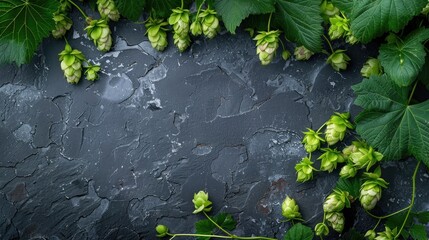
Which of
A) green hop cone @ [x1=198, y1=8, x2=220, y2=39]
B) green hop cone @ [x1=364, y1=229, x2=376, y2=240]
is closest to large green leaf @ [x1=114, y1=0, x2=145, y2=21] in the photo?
green hop cone @ [x1=198, y1=8, x2=220, y2=39]

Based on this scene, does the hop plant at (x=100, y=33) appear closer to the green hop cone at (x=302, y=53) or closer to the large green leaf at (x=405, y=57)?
the green hop cone at (x=302, y=53)

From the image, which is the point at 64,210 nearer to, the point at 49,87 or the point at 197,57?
the point at 49,87

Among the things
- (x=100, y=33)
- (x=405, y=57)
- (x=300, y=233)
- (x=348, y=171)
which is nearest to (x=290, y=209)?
(x=300, y=233)

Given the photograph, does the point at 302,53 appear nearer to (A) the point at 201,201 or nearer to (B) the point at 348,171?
(B) the point at 348,171

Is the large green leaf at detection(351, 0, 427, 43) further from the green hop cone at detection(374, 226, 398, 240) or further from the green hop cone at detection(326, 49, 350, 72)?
the green hop cone at detection(374, 226, 398, 240)

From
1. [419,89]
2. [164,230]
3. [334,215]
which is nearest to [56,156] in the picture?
[164,230]

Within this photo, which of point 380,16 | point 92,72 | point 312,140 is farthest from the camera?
point 92,72
